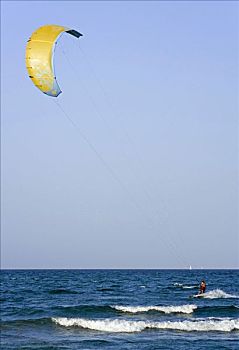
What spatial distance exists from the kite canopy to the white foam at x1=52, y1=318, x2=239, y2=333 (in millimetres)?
8765

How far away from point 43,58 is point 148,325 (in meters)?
10.1

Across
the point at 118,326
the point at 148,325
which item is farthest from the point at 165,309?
the point at 118,326

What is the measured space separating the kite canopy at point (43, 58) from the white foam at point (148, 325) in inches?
345

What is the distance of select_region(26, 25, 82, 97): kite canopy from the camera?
671 inches

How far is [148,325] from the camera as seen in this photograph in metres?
21.4

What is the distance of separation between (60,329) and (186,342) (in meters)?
5.22

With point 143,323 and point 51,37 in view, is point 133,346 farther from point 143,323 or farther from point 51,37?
point 51,37

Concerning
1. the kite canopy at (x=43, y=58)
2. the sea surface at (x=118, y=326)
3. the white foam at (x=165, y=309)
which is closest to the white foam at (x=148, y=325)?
the sea surface at (x=118, y=326)

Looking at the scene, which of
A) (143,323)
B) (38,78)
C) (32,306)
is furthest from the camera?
(32,306)

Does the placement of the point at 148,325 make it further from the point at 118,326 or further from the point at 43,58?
the point at 43,58

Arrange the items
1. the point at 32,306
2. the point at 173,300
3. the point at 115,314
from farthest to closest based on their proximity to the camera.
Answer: the point at 173,300 < the point at 32,306 < the point at 115,314

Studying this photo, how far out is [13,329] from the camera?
20.8 m

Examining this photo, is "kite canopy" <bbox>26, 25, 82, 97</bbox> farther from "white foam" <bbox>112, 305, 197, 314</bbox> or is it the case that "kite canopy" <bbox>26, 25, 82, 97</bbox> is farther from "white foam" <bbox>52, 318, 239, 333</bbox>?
"white foam" <bbox>112, 305, 197, 314</bbox>

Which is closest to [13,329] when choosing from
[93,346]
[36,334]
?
[36,334]
